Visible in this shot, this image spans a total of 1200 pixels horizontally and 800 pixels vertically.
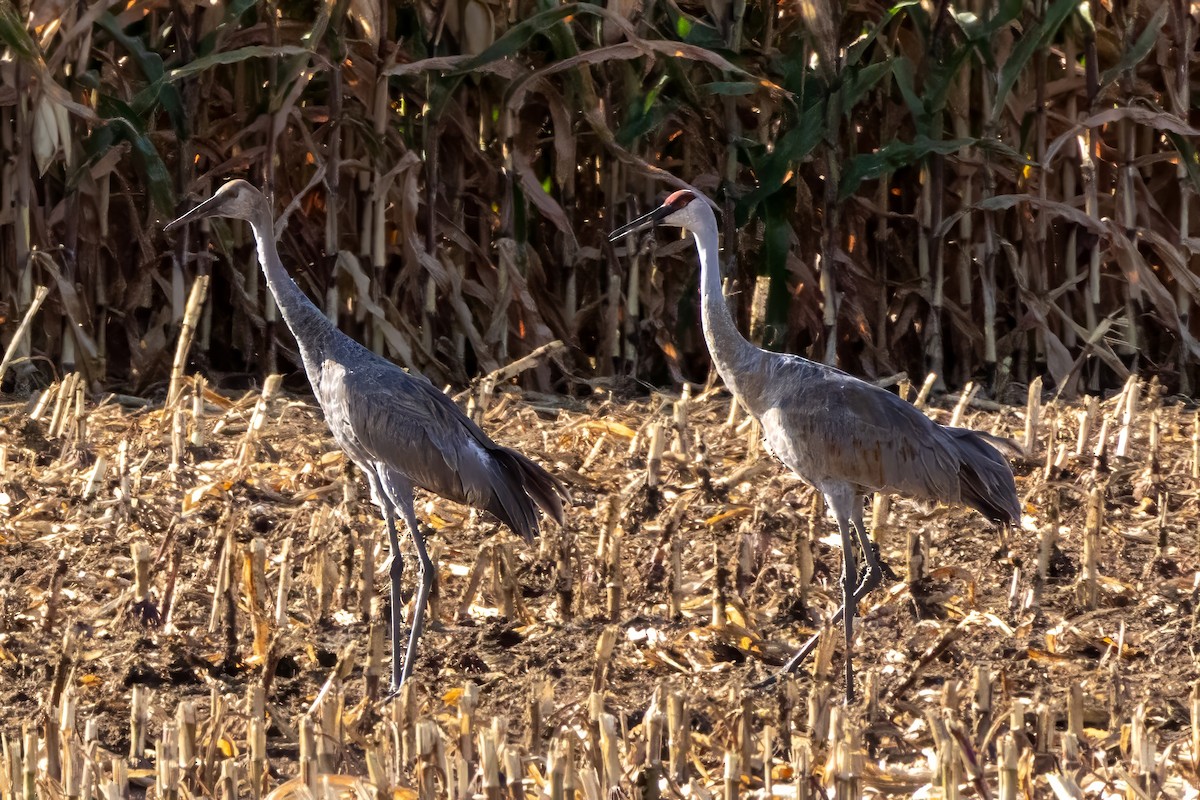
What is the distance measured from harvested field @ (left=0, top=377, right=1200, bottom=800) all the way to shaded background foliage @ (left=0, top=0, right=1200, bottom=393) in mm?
1341

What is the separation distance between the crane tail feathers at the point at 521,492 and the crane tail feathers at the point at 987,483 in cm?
123

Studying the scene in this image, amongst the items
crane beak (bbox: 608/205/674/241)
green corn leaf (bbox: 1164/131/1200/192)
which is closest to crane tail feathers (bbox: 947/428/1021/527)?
crane beak (bbox: 608/205/674/241)

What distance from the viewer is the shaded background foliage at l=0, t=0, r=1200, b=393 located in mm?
8242

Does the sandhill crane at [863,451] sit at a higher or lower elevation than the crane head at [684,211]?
lower

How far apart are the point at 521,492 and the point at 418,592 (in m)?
0.44

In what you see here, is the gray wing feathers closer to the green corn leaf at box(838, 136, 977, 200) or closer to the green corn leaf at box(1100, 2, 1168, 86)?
the green corn leaf at box(838, 136, 977, 200)

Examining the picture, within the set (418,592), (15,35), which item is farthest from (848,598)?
(15,35)

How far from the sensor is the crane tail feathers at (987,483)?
17.3 ft

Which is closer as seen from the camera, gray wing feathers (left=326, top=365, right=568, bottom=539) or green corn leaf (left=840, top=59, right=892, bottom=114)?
gray wing feathers (left=326, top=365, right=568, bottom=539)

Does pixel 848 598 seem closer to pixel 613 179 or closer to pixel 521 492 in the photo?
pixel 521 492

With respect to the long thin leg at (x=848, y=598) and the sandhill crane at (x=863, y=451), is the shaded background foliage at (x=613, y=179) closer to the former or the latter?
the sandhill crane at (x=863, y=451)

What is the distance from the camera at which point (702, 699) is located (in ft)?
14.8

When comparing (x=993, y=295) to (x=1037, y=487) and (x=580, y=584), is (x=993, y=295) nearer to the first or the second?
(x=1037, y=487)

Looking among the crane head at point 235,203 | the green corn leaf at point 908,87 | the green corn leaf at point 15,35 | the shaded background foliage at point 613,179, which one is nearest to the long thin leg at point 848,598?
the crane head at point 235,203
